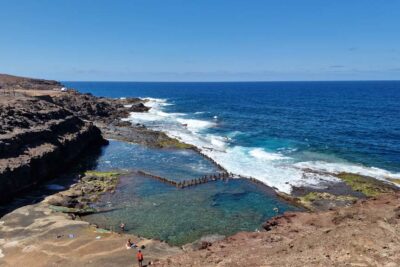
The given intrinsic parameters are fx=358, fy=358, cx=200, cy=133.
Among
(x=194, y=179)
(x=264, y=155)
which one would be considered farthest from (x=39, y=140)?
(x=264, y=155)

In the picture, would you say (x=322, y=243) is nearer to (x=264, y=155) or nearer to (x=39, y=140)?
(x=264, y=155)

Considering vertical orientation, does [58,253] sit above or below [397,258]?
below

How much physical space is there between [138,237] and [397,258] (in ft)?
72.6

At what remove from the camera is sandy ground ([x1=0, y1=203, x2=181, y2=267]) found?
29.5 metres

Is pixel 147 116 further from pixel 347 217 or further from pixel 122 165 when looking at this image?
pixel 347 217

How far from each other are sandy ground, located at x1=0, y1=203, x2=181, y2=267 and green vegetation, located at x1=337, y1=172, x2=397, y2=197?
29.1 meters

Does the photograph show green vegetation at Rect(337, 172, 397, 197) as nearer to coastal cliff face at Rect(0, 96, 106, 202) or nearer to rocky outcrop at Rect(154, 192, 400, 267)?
rocky outcrop at Rect(154, 192, 400, 267)

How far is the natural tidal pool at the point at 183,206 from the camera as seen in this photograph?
3784 cm

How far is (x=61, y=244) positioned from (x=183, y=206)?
15.6m

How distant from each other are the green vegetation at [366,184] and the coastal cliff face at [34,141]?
43163mm

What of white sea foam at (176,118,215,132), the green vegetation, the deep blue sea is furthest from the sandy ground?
white sea foam at (176,118,215,132)

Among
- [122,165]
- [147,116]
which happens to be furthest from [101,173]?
[147,116]

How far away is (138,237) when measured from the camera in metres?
34.2

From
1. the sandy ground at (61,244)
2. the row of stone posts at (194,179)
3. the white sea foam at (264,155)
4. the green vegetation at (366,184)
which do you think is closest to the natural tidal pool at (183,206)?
the row of stone posts at (194,179)
